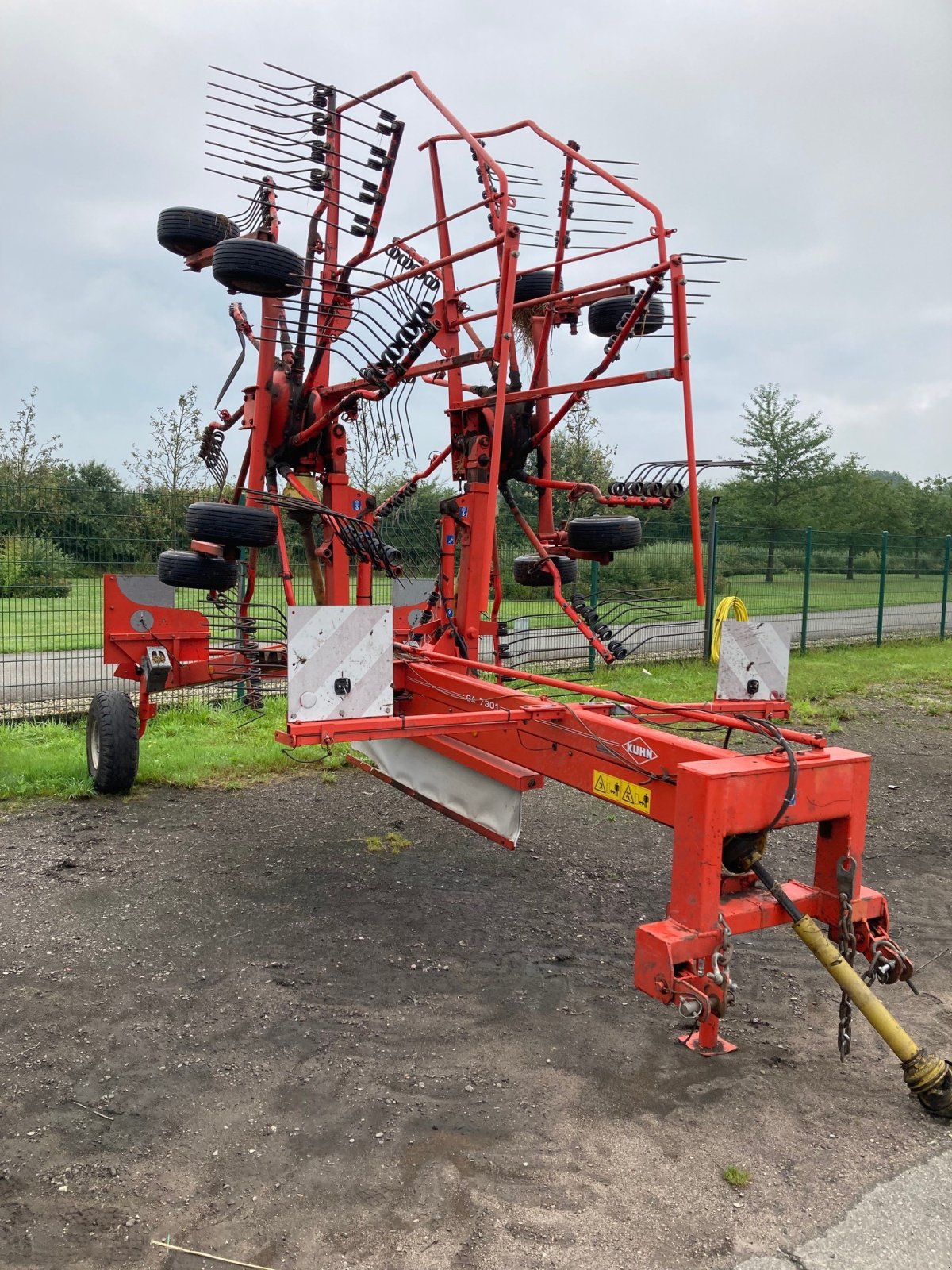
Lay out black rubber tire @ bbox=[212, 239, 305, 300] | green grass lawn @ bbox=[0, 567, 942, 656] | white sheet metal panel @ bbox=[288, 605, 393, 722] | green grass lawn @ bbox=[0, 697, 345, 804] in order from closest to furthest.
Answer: white sheet metal panel @ bbox=[288, 605, 393, 722] → black rubber tire @ bbox=[212, 239, 305, 300] → green grass lawn @ bbox=[0, 697, 345, 804] → green grass lawn @ bbox=[0, 567, 942, 656]

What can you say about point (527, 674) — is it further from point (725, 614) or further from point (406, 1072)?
point (406, 1072)

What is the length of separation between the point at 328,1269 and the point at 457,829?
3.66m

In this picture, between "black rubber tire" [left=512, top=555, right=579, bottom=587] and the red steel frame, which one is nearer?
the red steel frame

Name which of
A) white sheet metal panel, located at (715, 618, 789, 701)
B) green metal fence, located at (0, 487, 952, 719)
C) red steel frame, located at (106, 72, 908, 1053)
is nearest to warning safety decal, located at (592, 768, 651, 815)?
red steel frame, located at (106, 72, 908, 1053)

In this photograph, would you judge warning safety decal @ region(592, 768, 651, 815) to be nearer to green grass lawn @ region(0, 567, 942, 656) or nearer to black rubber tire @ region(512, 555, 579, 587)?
green grass lawn @ region(0, 567, 942, 656)

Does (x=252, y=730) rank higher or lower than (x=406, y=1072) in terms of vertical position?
higher

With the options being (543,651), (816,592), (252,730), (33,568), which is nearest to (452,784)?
(252,730)

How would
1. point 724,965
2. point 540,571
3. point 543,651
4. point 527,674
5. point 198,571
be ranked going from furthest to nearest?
1. point 543,651
2. point 540,571
3. point 198,571
4. point 527,674
5. point 724,965

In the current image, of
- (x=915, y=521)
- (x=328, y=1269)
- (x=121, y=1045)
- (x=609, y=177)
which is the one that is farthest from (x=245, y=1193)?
(x=915, y=521)

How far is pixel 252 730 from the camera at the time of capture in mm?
8500

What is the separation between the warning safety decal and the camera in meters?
3.17

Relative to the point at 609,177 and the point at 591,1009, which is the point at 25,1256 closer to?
the point at 591,1009

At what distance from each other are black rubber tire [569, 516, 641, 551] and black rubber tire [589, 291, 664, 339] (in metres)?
1.00

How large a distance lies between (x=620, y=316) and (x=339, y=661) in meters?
2.78
